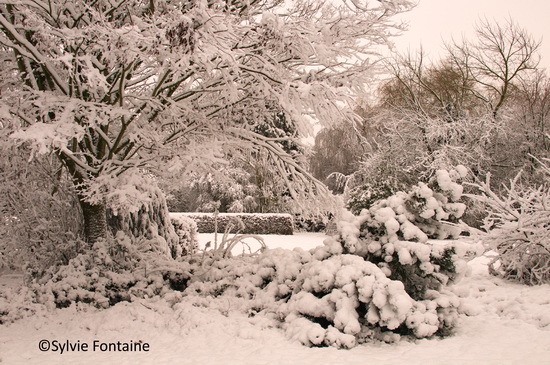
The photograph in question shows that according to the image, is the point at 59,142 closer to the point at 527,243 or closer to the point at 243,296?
the point at 243,296

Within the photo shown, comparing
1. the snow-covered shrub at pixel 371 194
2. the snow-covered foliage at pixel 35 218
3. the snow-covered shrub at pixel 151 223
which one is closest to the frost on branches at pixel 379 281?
the snow-covered shrub at pixel 151 223

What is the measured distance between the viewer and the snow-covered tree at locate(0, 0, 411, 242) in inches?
146

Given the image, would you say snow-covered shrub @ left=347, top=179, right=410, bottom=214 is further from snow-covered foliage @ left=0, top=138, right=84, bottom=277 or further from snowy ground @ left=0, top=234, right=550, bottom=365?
snow-covered foliage @ left=0, top=138, right=84, bottom=277

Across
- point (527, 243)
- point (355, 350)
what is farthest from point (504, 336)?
point (527, 243)

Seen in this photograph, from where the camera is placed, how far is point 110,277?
217 inches

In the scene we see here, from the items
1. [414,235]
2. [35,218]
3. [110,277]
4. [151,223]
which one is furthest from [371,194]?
[35,218]

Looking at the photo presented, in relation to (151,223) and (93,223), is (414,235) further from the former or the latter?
(151,223)

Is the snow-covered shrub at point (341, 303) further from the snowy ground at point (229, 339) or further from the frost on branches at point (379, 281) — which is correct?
the snowy ground at point (229, 339)

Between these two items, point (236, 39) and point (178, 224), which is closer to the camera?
point (236, 39)

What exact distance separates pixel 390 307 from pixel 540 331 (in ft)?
5.74

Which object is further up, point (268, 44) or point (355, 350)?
point (268, 44)

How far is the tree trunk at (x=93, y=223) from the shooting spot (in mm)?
6023

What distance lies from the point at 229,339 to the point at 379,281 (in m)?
1.66

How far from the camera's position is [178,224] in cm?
955
